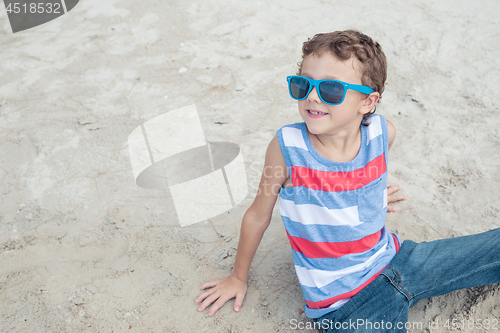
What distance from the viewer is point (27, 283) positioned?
1935mm

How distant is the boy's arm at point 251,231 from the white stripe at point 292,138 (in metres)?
0.04

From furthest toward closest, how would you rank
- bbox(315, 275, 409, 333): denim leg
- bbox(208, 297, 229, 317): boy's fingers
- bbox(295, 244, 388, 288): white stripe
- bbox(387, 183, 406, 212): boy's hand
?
bbox(387, 183, 406, 212): boy's hand → bbox(208, 297, 229, 317): boy's fingers → bbox(295, 244, 388, 288): white stripe → bbox(315, 275, 409, 333): denim leg

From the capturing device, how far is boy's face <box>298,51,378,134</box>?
A: 1.36 metres

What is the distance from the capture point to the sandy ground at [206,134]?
6.09 feet

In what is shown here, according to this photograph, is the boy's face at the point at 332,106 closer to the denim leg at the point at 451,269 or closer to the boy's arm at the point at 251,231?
the boy's arm at the point at 251,231

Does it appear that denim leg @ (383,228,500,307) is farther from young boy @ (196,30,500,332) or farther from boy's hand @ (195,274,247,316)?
boy's hand @ (195,274,247,316)

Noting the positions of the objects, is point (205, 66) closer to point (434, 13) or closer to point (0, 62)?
point (0, 62)

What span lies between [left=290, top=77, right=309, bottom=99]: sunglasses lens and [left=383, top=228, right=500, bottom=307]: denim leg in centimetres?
83

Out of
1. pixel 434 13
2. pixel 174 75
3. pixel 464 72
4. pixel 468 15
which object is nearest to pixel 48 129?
pixel 174 75

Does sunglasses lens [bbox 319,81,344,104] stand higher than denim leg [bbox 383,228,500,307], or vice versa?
sunglasses lens [bbox 319,81,344,104]

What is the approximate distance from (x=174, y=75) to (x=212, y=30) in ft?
2.57

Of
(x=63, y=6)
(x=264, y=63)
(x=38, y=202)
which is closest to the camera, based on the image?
(x=38, y=202)

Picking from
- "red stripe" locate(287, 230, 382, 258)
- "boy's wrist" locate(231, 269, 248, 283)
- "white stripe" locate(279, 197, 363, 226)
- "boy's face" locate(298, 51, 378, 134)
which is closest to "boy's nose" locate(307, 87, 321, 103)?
"boy's face" locate(298, 51, 378, 134)

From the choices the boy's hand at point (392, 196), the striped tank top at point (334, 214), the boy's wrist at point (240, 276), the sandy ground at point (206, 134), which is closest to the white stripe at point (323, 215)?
the striped tank top at point (334, 214)
